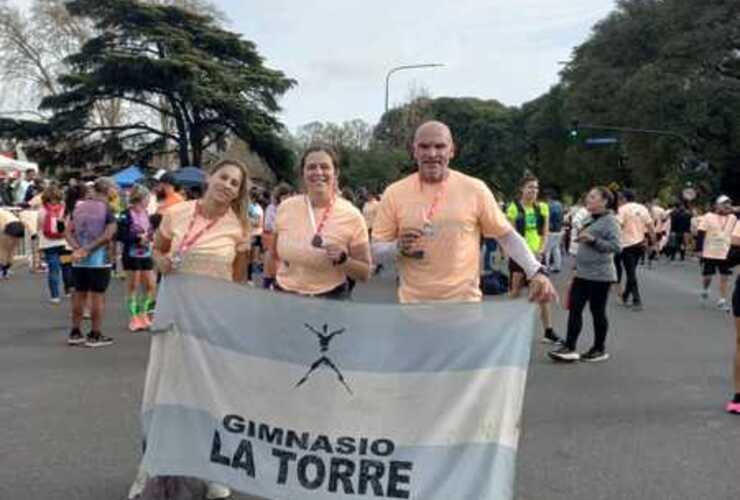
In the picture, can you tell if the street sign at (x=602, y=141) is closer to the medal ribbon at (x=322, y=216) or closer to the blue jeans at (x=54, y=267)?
the blue jeans at (x=54, y=267)

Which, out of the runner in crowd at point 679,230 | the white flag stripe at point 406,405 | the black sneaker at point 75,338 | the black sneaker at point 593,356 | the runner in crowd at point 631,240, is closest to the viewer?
the white flag stripe at point 406,405

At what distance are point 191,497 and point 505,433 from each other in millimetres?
1654

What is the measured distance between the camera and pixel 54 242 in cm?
1342

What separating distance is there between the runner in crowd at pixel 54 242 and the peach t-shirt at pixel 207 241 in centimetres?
869

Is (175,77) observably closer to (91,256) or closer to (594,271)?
(91,256)

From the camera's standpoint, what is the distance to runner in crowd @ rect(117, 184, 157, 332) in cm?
1084

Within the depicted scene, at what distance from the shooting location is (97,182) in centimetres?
1007

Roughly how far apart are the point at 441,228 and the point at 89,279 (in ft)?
20.1

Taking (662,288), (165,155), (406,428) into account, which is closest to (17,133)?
(165,155)

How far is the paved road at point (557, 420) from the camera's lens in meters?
5.19

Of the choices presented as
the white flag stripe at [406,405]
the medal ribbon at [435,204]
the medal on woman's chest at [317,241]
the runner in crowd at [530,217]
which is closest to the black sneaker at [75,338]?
the runner in crowd at [530,217]

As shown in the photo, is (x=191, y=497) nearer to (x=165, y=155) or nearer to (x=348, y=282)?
(x=348, y=282)

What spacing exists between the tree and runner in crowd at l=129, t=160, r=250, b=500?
138 feet

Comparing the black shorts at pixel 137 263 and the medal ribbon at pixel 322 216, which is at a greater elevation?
the medal ribbon at pixel 322 216
